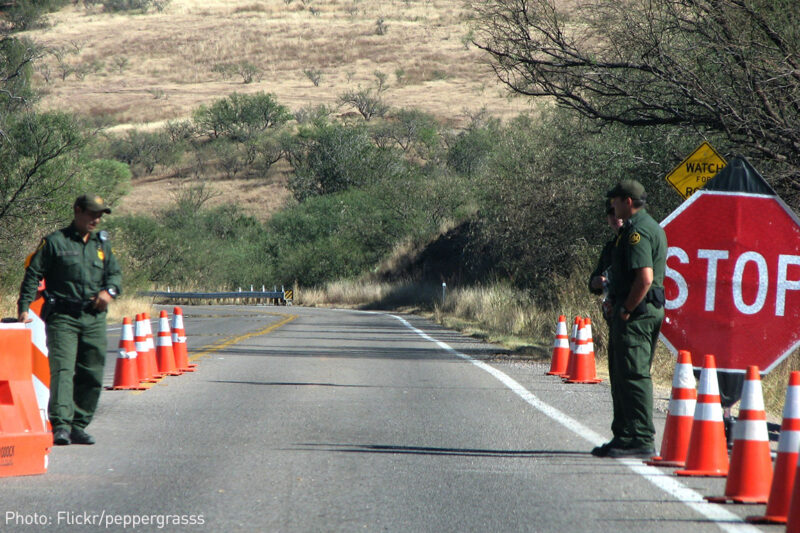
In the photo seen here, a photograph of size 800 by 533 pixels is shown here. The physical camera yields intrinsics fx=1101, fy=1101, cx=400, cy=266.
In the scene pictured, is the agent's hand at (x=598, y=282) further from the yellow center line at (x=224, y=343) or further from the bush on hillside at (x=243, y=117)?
the bush on hillside at (x=243, y=117)

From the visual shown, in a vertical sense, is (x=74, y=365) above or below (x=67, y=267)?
below

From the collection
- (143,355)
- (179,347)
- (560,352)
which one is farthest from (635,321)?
(179,347)

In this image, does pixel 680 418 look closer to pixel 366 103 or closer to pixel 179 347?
pixel 179 347

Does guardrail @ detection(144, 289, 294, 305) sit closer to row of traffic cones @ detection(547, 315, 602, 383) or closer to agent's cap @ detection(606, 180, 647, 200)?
row of traffic cones @ detection(547, 315, 602, 383)

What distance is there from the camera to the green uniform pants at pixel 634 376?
27.9ft

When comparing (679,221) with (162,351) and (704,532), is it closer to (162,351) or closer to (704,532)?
(704,532)

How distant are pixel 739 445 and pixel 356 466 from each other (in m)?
2.79

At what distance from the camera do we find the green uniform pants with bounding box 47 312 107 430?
8984 millimetres

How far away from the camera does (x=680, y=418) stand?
8188mm

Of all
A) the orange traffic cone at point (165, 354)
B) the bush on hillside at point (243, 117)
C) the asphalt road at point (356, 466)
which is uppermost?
the bush on hillside at point (243, 117)

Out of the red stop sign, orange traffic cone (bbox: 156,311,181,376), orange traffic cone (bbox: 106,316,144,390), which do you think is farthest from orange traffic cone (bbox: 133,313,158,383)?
the red stop sign

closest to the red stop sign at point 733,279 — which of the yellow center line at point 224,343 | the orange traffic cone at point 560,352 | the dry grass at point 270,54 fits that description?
the orange traffic cone at point 560,352

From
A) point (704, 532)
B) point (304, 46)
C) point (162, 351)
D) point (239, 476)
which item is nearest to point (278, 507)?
point (239, 476)

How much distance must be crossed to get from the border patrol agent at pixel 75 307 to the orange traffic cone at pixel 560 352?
749 cm
